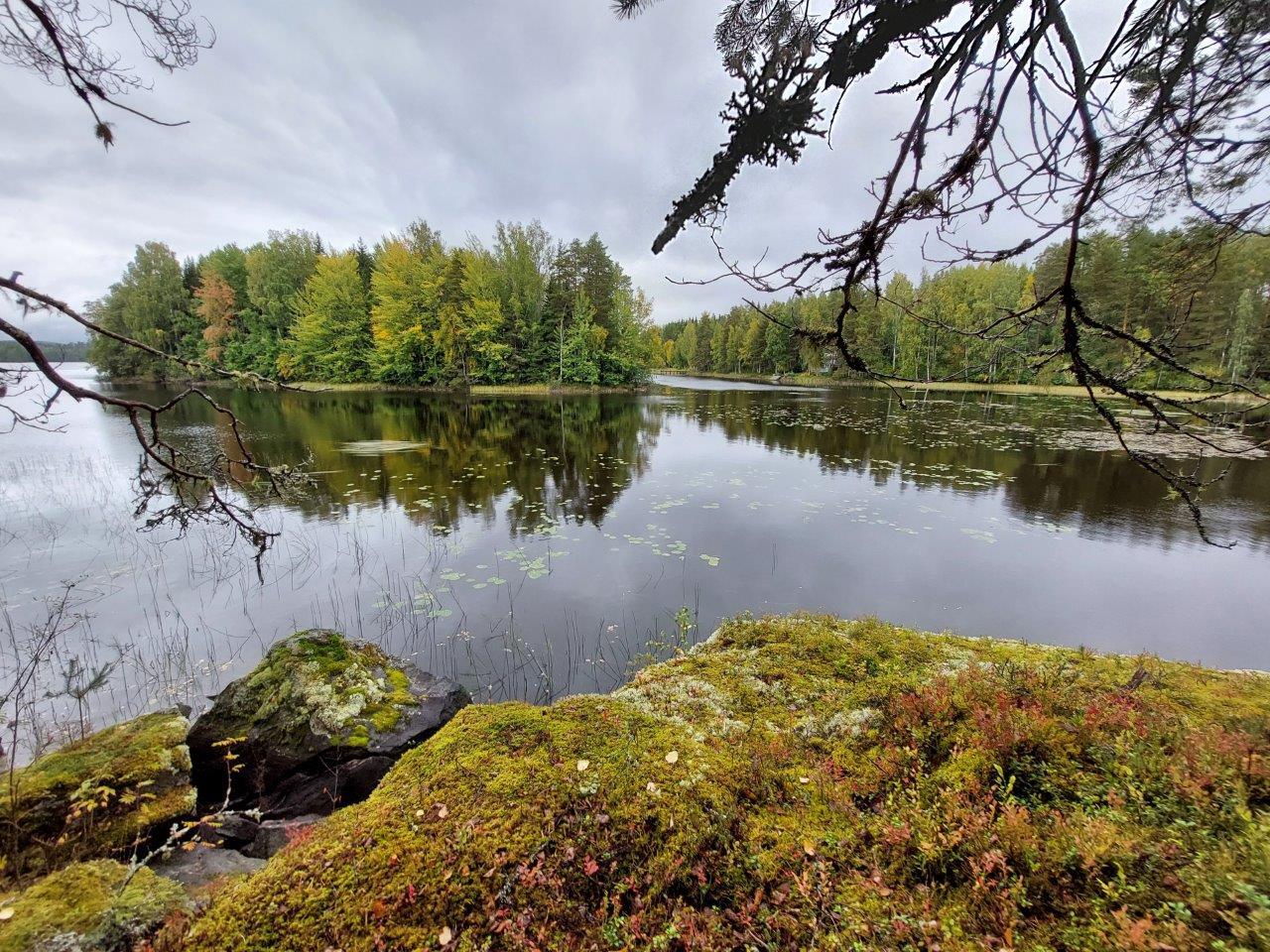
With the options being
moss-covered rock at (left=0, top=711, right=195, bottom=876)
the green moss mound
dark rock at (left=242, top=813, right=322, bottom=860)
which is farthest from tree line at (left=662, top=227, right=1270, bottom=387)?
moss-covered rock at (left=0, top=711, right=195, bottom=876)

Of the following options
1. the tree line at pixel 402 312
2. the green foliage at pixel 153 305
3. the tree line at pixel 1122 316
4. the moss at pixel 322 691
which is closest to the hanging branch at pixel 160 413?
the moss at pixel 322 691

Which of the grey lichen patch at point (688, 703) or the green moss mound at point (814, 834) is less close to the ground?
the green moss mound at point (814, 834)

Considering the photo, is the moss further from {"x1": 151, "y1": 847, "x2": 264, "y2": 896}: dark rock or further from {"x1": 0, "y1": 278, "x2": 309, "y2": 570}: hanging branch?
{"x1": 0, "y1": 278, "x2": 309, "y2": 570}: hanging branch

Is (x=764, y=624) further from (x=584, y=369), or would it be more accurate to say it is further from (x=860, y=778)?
(x=584, y=369)

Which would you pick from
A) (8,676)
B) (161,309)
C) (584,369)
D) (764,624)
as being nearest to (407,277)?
(584,369)

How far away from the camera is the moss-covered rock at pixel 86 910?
1606 mm

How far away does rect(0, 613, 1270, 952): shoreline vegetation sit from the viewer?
63.9 inches

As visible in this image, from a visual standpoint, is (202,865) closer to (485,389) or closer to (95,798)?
(95,798)

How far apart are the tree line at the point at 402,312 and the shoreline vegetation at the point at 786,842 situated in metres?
38.9

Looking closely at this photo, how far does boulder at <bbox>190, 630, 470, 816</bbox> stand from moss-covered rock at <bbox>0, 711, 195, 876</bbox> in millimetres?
335

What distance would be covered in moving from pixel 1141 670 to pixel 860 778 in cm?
232

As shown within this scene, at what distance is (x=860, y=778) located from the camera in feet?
8.00

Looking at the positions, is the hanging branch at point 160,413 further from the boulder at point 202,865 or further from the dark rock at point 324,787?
the dark rock at point 324,787

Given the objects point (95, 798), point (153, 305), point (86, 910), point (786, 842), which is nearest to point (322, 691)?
point (95, 798)
